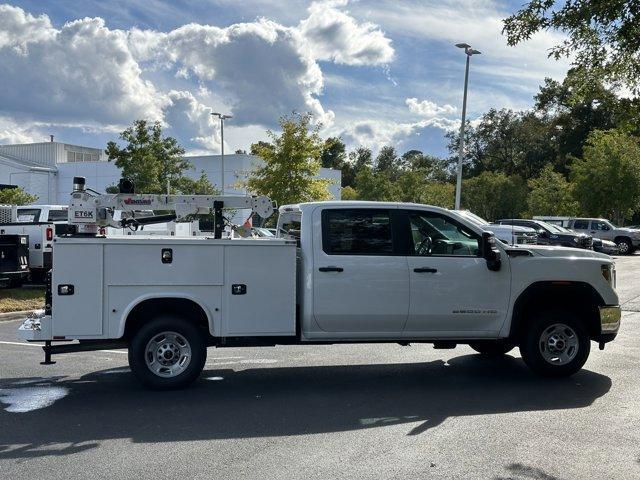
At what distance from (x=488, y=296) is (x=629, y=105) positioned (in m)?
2.71

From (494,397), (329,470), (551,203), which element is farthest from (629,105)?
(551,203)

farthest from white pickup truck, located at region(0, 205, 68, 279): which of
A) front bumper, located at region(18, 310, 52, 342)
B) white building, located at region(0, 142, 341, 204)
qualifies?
white building, located at region(0, 142, 341, 204)

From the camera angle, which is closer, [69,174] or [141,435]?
[141,435]

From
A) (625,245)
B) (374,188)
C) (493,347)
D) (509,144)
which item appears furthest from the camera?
(509,144)

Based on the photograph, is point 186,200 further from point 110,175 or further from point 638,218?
point 638,218

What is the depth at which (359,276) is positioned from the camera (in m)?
7.23

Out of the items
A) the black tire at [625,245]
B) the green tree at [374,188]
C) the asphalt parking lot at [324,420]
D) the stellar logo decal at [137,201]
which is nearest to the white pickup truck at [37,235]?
the asphalt parking lot at [324,420]

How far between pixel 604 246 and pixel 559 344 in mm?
25343

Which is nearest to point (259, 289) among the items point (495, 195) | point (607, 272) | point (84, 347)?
point (84, 347)

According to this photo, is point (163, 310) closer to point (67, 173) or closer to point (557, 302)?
point (557, 302)

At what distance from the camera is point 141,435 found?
5676mm

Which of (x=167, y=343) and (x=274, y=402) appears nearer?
(x=274, y=402)

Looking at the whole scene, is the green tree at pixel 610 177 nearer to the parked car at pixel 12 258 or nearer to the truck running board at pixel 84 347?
the parked car at pixel 12 258

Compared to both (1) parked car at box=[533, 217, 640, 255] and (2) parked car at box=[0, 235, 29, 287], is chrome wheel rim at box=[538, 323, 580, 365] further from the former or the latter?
(1) parked car at box=[533, 217, 640, 255]
